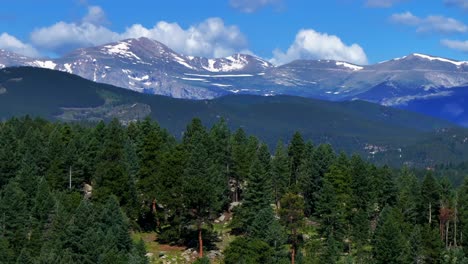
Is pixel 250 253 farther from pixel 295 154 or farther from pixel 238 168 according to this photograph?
pixel 295 154

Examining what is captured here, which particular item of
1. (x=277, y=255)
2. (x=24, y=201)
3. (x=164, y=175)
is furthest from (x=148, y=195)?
(x=277, y=255)

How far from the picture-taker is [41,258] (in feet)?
253

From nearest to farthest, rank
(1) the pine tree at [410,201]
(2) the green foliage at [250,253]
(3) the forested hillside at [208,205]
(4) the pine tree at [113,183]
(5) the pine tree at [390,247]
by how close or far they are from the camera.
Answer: (2) the green foliage at [250,253] < (3) the forested hillside at [208,205] < (5) the pine tree at [390,247] < (4) the pine tree at [113,183] < (1) the pine tree at [410,201]

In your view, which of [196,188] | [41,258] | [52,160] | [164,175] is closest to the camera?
[41,258]

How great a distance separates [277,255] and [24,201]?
37774 mm

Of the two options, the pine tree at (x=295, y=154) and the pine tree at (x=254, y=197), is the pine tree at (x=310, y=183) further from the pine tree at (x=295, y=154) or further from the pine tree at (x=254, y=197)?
the pine tree at (x=254, y=197)

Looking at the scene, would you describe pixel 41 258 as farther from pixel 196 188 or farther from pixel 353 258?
pixel 353 258

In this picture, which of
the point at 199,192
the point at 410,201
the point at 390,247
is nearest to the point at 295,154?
the point at 410,201

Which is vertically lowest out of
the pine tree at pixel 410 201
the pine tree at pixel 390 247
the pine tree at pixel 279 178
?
the pine tree at pixel 390 247

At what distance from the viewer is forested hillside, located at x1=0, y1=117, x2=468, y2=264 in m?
86.9

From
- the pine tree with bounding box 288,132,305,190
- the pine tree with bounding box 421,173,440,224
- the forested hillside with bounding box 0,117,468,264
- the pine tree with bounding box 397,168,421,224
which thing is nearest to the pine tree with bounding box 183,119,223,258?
the forested hillside with bounding box 0,117,468,264

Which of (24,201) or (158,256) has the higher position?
(24,201)

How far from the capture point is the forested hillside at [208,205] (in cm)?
8688

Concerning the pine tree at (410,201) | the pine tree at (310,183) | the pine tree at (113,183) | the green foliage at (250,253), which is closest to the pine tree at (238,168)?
the pine tree at (310,183)
